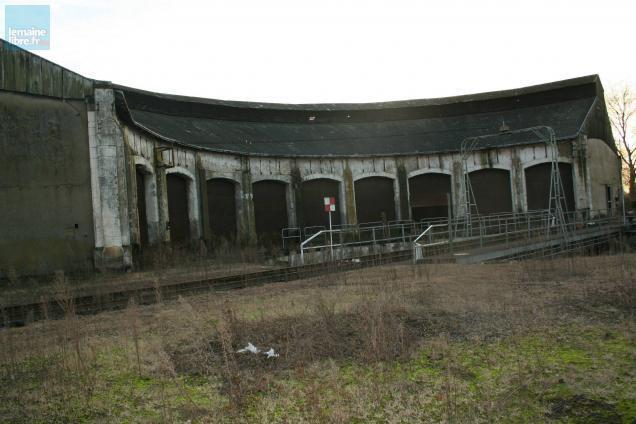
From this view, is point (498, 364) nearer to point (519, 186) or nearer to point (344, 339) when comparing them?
point (344, 339)

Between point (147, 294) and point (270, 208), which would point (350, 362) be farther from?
point (270, 208)

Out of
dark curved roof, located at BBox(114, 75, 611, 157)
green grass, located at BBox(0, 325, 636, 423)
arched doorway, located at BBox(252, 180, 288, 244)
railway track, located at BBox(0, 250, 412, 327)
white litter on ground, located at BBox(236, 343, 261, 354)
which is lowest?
green grass, located at BBox(0, 325, 636, 423)

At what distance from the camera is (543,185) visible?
26.7 meters

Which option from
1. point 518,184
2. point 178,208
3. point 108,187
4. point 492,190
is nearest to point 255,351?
point 108,187

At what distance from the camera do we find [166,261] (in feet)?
49.4

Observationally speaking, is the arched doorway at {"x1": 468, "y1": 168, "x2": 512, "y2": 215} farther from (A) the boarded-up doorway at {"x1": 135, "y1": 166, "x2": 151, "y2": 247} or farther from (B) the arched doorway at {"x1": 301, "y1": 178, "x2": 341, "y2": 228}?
(A) the boarded-up doorway at {"x1": 135, "y1": 166, "x2": 151, "y2": 247}

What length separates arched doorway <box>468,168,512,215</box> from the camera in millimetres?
27625

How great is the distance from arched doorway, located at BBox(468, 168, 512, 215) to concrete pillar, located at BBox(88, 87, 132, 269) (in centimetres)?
1915

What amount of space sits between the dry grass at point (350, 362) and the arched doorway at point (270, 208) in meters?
16.6

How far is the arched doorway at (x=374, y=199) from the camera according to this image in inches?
1098

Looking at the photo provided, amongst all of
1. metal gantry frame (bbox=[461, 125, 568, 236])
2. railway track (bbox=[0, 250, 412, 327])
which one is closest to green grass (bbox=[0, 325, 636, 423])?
railway track (bbox=[0, 250, 412, 327])

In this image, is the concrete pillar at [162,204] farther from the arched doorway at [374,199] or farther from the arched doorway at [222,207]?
the arched doorway at [374,199]

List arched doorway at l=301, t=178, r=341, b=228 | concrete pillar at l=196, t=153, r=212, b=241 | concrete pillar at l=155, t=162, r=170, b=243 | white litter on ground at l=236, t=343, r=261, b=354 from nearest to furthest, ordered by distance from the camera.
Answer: white litter on ground at l=236, t=343, r=261, b=354
concrete pillar at l=155, t=162, r=170, b=243
concrete pillar at l=196, t=153, r=212, b=241
arched doorway at l=301, t=178, r=341, b=228

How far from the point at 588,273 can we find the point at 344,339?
6.01 metres
